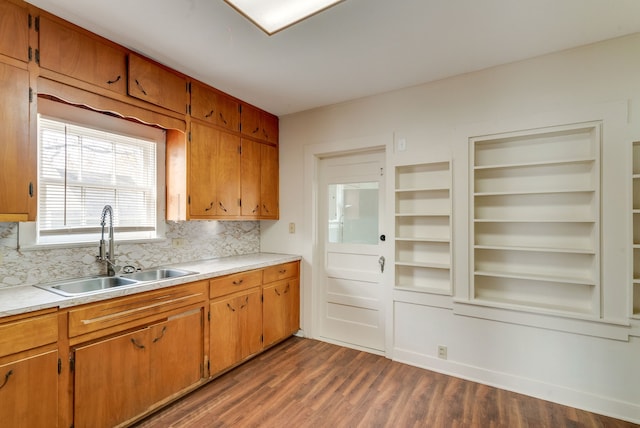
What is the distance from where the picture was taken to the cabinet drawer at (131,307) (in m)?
1.73

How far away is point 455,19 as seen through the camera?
1.89 metres

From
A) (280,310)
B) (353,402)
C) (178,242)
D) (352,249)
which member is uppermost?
(178,242)

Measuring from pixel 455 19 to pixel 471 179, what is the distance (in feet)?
4.09

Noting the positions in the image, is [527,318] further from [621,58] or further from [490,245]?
[621,58]

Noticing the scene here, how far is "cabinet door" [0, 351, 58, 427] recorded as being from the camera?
1.47 metres

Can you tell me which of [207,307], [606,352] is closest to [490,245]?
[606,352]

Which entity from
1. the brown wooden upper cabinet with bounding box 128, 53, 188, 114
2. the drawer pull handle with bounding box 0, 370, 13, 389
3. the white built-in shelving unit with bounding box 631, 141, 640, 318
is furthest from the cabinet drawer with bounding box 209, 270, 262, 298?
the white built-in shelving unit with bounding box 631, 141, 640, 318

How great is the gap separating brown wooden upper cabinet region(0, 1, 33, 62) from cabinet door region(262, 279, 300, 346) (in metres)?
2.45

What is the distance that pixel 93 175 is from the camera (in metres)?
2.36

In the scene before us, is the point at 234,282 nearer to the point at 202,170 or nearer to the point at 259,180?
the point at 202,170

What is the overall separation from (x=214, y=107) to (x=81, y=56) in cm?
107

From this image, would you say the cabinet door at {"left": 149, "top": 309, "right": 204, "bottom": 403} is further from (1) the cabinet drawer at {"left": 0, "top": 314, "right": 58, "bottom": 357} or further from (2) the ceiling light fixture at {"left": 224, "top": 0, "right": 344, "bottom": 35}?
(2) the ceiling light fixture at {"left": 224, "top": 0, "right": 344, "bottom": 35}

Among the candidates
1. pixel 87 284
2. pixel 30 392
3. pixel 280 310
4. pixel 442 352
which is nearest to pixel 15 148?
pixel 87 284

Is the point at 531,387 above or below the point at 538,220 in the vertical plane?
below
